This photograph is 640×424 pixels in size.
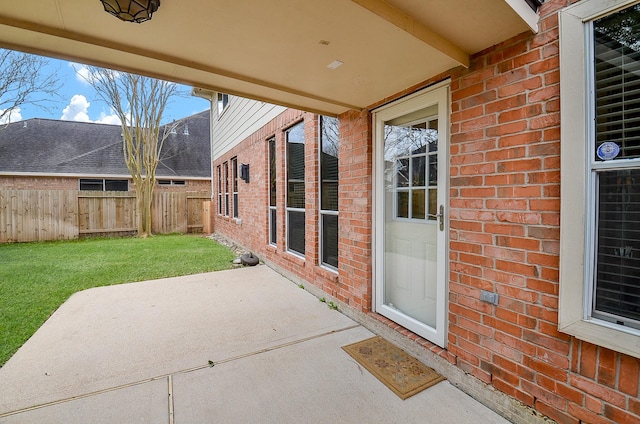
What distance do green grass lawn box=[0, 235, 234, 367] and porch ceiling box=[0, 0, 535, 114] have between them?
2725 millimetres

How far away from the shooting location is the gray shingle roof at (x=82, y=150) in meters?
13.5

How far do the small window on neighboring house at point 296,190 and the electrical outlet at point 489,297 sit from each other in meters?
3.00

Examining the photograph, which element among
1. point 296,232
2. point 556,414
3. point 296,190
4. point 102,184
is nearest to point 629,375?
point 556,414

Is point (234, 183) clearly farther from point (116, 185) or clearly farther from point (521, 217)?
point (116, 185)

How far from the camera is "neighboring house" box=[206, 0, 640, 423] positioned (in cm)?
147

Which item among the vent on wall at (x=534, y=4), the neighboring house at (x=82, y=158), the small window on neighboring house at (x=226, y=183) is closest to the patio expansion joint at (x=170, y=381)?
the vent on wall at (x=534, y=4)

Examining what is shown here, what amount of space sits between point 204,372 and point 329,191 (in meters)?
2.50

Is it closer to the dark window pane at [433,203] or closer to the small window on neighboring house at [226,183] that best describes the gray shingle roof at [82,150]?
the small window on neighboring house at [226,183]

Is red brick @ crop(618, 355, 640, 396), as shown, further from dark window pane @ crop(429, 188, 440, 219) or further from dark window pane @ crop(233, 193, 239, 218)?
dark window pane @ crop(233, 193, 239, 218)

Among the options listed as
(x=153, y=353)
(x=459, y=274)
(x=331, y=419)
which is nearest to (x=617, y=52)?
(x=459, y=274)

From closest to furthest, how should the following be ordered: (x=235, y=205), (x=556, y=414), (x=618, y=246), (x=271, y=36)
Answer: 1. (x=618, y=246)
2. (x=556, y=414)
3. (x=271, y=36)
4. (x=235, y=205)

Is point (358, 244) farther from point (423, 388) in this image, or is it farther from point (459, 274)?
point (423, 388)

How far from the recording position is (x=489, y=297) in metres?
1.97

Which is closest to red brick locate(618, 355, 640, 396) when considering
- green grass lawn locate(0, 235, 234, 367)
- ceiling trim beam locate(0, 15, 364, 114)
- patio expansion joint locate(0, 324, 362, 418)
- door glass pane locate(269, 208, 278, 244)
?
patio expansion joint locate(0, 324, 362, 418)
